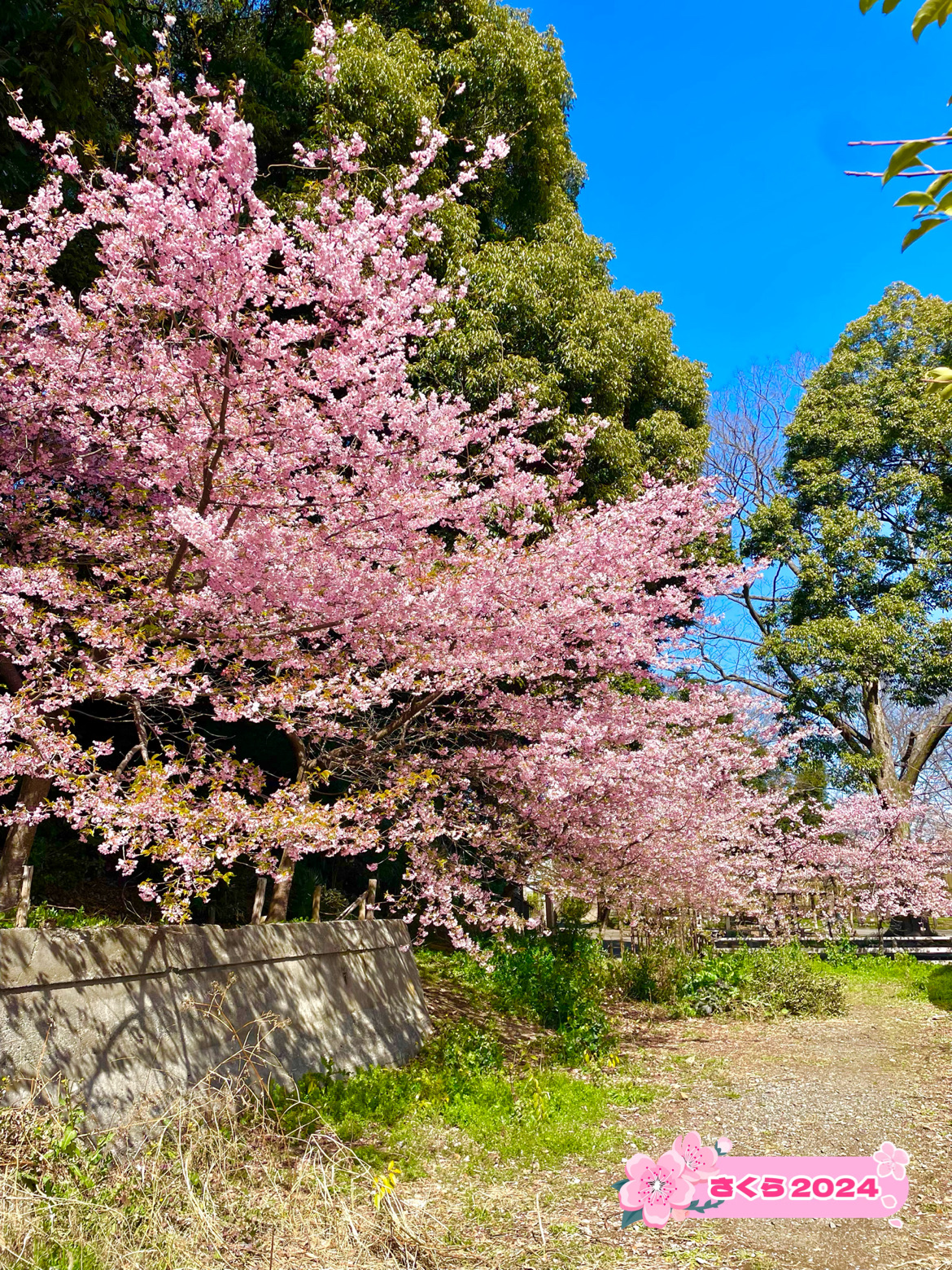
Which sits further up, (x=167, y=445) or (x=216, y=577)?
(x=167, y=445)

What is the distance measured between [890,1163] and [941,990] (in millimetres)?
8959

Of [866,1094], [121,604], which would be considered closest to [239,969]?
[121,604]

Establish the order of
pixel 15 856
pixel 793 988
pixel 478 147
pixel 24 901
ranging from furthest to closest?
1. pixel 478 147
2. pixel 793 988
3. pixel 15 856
4. pixel 24 901

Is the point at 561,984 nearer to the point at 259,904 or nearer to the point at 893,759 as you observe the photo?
the point at 259,904

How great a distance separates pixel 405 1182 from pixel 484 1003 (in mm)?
5105

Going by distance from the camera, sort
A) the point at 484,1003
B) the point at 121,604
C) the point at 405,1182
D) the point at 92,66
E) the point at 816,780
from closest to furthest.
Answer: the point at 405,1182
the point at 121,604
the point at 92,66
the point at 484,1003
the point at 816,780

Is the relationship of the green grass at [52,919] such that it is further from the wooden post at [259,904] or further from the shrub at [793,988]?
the shrub at [793,988]

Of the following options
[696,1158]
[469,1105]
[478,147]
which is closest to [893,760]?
[478,147]

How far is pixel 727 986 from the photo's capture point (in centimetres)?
1265

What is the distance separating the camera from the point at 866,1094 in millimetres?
7504

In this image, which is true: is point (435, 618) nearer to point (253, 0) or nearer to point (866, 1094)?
point (866, 1094)

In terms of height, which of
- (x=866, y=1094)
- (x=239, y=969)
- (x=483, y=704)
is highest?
(x=483, y=704)

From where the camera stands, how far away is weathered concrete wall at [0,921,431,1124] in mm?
4562

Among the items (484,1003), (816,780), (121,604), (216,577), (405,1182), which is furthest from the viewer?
(816,780)
